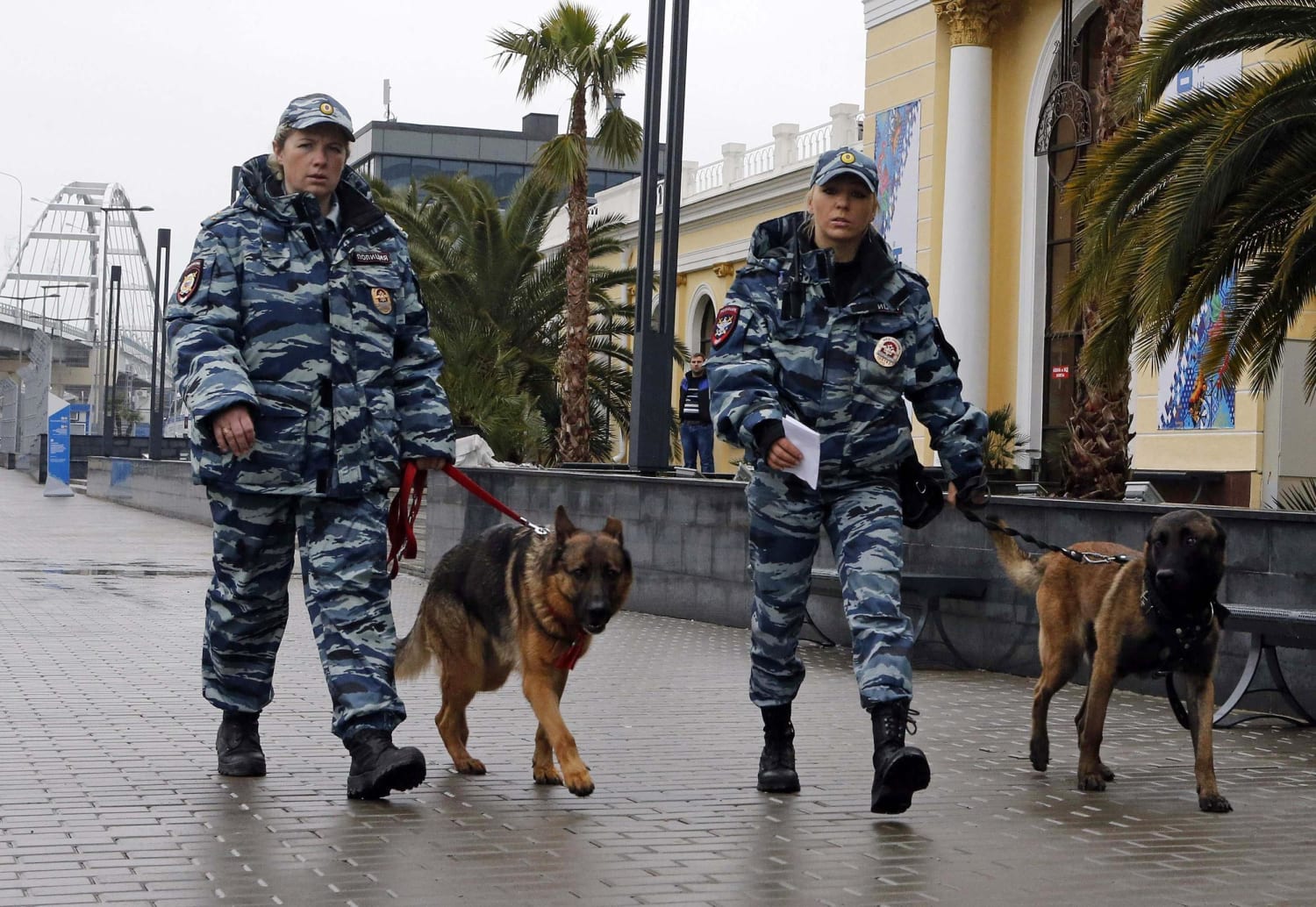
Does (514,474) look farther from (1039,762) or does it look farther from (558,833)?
(558,833)

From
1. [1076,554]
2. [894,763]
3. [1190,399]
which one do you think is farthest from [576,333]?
[894,763]

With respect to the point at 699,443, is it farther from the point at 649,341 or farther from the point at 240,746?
the point at 240,746

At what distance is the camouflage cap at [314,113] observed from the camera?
5832 millimetres

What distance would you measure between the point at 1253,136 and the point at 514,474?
304 inches

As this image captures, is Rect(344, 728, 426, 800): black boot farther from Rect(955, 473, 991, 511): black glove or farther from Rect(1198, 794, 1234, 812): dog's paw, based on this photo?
Rect(1198, 794, 1234, 812): dog's paw

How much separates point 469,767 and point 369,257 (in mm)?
1922

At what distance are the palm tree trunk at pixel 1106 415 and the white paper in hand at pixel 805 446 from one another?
9.38 metres

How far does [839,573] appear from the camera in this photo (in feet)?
19.4

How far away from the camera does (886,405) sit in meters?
5.93

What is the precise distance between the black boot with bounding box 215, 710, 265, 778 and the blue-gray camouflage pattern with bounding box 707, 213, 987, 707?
5.98 ft

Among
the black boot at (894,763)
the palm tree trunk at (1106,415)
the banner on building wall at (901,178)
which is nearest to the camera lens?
the black boot at (894,763)

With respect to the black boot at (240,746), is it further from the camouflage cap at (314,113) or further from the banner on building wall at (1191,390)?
the banner on building wall at (1191,390)

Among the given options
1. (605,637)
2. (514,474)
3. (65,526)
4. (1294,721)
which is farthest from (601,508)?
(65,526)

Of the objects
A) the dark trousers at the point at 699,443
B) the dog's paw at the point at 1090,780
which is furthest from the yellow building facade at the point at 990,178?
the dog's paw at the point at 1090,780
